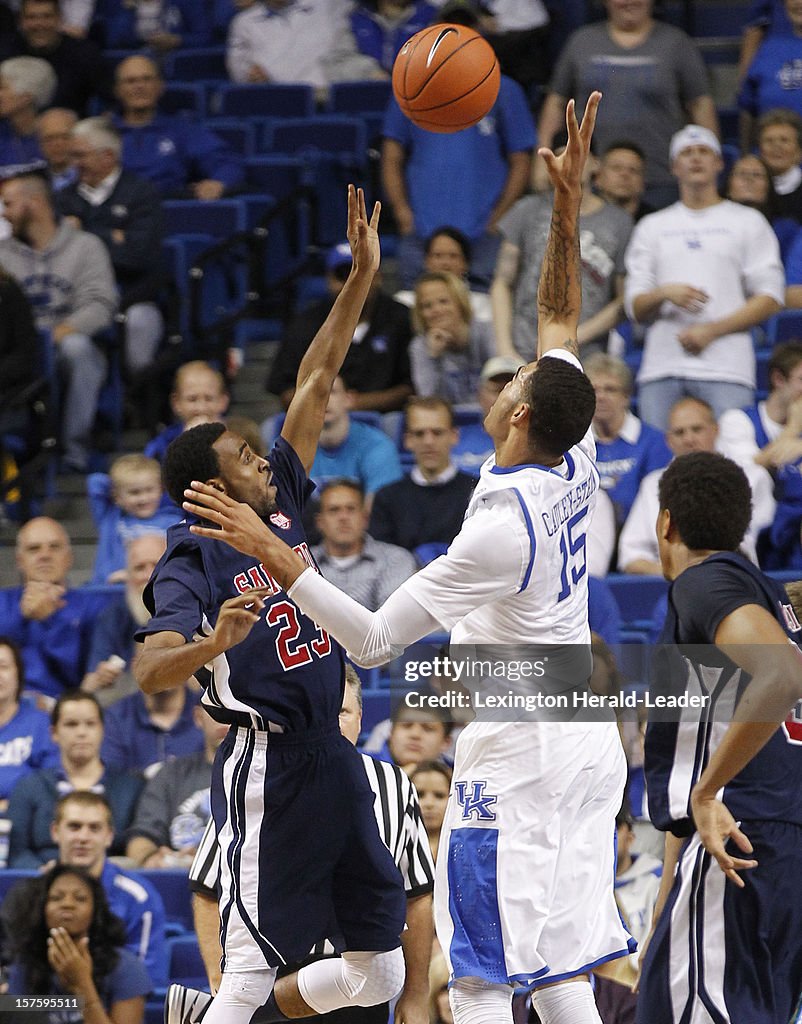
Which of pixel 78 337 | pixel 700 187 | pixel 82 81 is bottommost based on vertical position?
pixel 78 337

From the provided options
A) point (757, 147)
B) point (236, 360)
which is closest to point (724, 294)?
point (757, 147)

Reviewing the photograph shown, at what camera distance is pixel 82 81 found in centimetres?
1198

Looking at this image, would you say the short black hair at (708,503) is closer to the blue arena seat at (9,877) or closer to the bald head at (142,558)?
the blue arena seat at (9,877)

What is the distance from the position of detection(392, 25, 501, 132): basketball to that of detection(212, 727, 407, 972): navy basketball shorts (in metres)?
2.68

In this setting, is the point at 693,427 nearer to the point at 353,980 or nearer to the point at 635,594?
the point at 635,594

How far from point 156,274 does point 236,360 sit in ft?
2.48

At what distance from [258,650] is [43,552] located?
393 centimetres

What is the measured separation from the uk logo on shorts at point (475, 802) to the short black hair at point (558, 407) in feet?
3.06

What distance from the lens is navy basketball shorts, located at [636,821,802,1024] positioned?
457 cm

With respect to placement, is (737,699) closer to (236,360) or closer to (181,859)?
(181,859)

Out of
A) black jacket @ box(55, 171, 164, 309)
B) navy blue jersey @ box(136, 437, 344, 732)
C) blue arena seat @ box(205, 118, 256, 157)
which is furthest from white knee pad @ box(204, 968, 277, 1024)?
blue arena seat @ box(205, 118, 256, 157)

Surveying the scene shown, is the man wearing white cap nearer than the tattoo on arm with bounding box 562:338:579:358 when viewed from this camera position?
No

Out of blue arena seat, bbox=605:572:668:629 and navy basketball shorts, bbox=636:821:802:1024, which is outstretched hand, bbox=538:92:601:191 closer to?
navy basketball shorts, bbox=636:821:802:1024

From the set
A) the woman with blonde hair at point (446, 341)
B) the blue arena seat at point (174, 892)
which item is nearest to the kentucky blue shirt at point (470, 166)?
the woman with blonde hair at point (446, 341)
